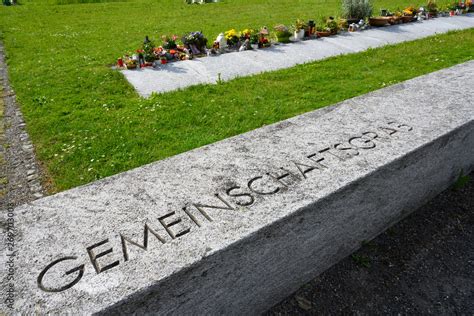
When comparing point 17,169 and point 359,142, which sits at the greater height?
point 359,142

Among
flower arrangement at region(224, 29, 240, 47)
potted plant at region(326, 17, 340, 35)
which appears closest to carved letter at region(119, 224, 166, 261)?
flower arrangement at region(224, 29, 240, 47)

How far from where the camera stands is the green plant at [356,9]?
10.9 meters

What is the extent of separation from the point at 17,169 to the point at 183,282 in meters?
3.30

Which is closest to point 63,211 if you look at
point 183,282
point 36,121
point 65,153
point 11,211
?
point 11,211

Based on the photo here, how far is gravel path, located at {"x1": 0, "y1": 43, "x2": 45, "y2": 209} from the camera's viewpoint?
12.3ft

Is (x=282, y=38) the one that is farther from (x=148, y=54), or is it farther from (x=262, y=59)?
(x=148, y=54)

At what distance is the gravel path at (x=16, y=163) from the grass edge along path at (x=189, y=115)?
0.14m

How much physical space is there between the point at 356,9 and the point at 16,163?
1038cm

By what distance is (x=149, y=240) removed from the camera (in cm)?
203

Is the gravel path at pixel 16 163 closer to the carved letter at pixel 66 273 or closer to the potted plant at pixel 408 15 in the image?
the carved letter at pixel 66 273

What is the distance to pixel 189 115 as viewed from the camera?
529 cm

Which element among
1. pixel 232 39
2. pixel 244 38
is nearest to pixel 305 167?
pixel 232 39

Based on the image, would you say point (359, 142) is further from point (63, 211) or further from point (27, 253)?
point (27, 253)

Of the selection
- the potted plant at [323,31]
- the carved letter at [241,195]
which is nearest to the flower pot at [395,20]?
the potted plant at [323,31]
